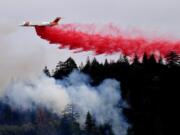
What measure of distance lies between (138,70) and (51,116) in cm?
1815

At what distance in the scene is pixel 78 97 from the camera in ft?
475

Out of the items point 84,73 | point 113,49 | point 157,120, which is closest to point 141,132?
point 157,120

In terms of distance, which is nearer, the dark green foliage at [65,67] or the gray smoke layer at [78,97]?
the gray smoke layer at [78,97]

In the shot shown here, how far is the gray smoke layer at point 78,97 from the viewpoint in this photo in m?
139

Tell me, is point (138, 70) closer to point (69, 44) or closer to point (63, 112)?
point (63, 112)

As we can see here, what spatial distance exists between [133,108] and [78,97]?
11.2 metres

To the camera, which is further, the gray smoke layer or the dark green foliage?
the dark green foliage

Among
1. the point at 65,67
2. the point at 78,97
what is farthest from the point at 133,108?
the point at 65,67

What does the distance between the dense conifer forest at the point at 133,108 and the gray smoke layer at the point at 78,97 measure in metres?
1.07

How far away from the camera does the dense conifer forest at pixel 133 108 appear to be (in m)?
134

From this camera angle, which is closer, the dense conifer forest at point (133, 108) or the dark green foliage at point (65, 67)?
the dense conifer forest at point (133, 108)

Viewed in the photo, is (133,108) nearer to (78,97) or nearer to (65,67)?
(78,97)

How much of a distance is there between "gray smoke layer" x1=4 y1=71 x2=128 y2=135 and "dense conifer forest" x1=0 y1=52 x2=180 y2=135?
1071mm

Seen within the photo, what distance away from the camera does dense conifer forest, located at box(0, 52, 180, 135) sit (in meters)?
134
